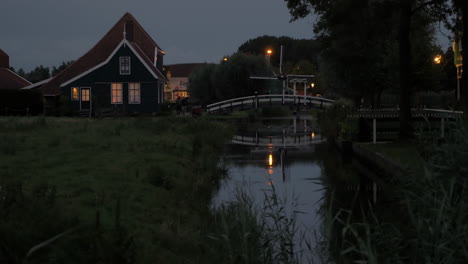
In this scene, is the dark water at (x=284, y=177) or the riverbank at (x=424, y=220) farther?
the dark water at (x=284, y=177)

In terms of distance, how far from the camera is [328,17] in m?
23.8

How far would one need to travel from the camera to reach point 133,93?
46500 millimetres

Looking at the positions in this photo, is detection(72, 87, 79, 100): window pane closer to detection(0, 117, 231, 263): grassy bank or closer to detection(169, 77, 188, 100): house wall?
detection(0, 117, 231, 263): grassy bank

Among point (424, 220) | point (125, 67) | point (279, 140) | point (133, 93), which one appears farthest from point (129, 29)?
point (424, 220)

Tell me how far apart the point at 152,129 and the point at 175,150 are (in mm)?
8524

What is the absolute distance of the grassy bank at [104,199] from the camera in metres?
5.61

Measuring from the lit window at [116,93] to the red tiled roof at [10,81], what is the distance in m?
14.8

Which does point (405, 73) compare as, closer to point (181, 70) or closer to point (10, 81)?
point (10, 81)

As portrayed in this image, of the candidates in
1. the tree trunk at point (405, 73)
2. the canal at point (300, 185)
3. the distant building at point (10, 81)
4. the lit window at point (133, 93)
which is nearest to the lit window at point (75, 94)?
the lit window at point (133, 93)

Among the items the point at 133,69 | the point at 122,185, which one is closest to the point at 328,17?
the point at 122,185

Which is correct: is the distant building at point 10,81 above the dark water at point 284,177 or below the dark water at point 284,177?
above

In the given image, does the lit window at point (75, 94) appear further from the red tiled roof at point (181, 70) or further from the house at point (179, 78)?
the red tiled roof at point (181, 70)

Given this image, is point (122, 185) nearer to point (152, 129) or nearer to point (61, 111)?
point (152, 129)

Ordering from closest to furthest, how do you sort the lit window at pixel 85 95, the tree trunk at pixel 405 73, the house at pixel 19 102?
the tree trunk at pixel 405 73, the house at pixel 19 102, the lit window at pixel 85 95
